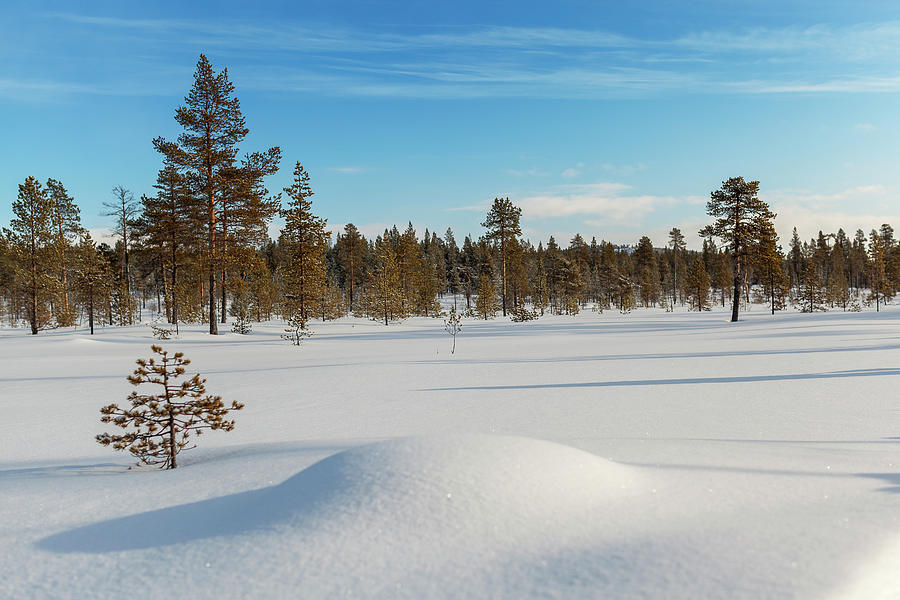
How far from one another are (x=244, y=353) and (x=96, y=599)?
1664 cm

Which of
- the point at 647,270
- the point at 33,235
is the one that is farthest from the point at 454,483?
the point at 647,270

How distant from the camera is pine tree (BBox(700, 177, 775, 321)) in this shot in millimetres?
32509

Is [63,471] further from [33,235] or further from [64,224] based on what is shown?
[64,224]

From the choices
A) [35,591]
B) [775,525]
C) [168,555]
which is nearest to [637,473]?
[775,525]

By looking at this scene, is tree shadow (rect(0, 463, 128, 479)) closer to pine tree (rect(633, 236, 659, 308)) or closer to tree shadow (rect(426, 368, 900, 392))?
tree shadow (rect(426, 368, 900, 392))

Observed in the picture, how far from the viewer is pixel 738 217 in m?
33.2

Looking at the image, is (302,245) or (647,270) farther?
(647,270)

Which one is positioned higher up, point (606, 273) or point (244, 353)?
point (606, 273)

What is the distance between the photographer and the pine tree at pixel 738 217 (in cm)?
3251

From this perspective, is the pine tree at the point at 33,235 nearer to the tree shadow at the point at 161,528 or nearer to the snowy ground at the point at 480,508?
the snowy ground at the point at 480,508

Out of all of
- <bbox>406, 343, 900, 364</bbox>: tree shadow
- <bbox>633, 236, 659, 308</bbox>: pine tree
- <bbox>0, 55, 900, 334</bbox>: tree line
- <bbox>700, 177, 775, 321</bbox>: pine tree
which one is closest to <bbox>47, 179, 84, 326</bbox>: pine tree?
<bbox>0, 55, 900, 334</bbox>: tree line

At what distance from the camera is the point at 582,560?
2338 mm

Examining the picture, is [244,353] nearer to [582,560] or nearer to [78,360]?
[78,360]

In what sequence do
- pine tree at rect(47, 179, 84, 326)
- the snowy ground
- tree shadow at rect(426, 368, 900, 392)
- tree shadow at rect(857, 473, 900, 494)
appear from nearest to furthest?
the snowy ground
tree shadow at rect(857, 473, 900, 494)
tree shadow at rect(426, 368, 900, 392)
pine tree at rect(47, 179, 84, 326)
